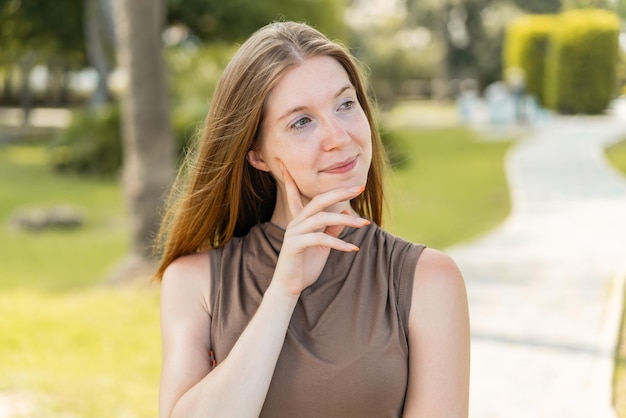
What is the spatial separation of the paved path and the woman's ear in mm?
2823

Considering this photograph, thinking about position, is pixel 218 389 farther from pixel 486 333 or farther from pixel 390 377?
pixel 486 333

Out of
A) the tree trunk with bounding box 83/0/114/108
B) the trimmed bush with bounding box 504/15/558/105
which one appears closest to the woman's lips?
the tree trunk with bounding box 83/0/114/108

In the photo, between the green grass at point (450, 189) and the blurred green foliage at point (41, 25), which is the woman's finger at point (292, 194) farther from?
the blurred green foliage at point (41, 25)

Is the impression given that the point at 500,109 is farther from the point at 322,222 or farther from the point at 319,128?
the point at 322,222

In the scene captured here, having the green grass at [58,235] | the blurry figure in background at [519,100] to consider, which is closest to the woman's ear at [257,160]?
the green grass at [58,235]

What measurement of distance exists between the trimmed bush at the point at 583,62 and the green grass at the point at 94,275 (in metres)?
3.62

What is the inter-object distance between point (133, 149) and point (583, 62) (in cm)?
1770

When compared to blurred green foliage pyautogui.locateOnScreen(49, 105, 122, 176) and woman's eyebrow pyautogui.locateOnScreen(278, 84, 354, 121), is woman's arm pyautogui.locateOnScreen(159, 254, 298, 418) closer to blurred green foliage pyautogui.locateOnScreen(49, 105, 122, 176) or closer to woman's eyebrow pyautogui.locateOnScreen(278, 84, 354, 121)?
woman's eyebrow pyautogui.locateOnScreen(278, 84, 354, 121)

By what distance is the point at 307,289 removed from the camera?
2111 mm

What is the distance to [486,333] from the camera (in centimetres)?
619

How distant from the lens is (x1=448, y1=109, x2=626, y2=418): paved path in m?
5.01

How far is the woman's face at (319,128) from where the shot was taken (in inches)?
81.1

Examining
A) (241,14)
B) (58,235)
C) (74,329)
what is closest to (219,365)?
(74,329)

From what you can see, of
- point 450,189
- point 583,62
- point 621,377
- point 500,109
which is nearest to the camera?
point 621,377
